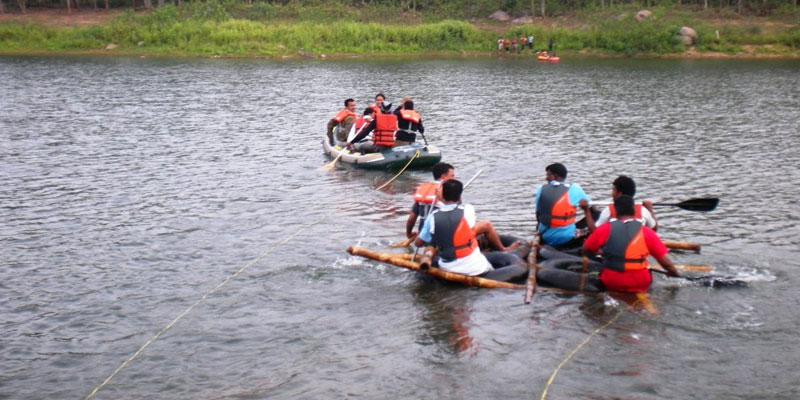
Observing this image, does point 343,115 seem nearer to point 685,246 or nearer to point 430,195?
point 430,195

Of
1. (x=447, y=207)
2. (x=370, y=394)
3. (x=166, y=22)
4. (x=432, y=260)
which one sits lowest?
(x=370, y=394)

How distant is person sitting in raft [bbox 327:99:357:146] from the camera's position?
23703mm

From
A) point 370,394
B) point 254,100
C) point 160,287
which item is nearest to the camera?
point 370,394

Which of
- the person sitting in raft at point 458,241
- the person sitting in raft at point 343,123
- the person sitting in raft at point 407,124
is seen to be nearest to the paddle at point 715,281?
the person sitting in raft at point 458,241

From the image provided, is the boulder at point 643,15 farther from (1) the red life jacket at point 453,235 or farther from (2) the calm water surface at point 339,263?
(1) the red life jacket at point 453,235

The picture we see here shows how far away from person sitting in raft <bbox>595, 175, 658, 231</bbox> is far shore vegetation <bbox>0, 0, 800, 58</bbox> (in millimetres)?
52600

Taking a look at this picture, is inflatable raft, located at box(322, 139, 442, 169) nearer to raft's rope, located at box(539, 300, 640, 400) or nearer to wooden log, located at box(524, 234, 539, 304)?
wooden log, located at box(524, 234, 539, 304)

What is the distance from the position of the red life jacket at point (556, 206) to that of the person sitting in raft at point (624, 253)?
1.27 metres

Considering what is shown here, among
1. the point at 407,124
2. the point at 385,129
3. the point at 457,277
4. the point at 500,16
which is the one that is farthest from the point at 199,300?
the point at 500,16

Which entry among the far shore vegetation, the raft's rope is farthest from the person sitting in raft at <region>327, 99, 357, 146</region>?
the far shore vegetation

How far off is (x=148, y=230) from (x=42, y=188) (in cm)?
520

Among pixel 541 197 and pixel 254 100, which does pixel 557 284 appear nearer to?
pixel 541 197

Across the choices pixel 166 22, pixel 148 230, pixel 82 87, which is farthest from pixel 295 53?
pixel 148 230

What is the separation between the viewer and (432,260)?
40.3 ft
